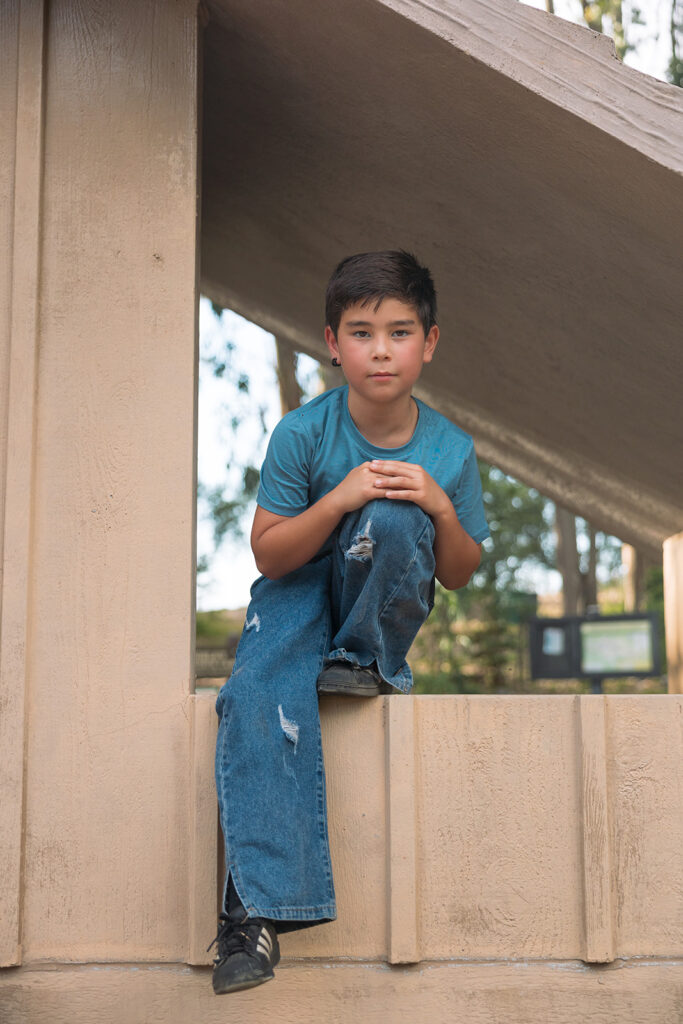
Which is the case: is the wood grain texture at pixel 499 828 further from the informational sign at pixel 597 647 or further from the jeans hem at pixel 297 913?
the informational sign at pixel 597 647

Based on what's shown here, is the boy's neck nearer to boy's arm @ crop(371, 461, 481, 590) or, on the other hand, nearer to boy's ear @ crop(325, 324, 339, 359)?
boy's ear @ crop(325, 324, 339, 359)

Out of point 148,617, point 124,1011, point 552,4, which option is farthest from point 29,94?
point 552,4

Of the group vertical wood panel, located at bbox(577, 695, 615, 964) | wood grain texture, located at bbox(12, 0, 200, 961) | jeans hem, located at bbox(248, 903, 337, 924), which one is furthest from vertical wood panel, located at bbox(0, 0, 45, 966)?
vertical wood panel, located at bbox(577, 695, 615, 964)

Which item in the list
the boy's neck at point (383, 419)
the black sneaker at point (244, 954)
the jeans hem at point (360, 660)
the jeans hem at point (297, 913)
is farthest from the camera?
the boy's neck at point (383, 419)

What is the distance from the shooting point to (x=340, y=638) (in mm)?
2688

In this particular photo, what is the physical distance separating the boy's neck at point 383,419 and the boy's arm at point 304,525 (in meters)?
0.20

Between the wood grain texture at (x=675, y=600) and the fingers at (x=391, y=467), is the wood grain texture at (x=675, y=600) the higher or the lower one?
the lower one

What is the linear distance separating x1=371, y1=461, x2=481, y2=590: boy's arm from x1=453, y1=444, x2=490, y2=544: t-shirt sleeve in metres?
0.08

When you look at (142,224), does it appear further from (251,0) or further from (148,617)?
(148,617)

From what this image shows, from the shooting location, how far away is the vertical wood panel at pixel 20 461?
2.68 meters

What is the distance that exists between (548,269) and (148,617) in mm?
1762

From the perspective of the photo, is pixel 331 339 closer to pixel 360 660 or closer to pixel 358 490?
pixel 358 490

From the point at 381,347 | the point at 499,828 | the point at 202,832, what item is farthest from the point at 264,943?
the point at 381,347

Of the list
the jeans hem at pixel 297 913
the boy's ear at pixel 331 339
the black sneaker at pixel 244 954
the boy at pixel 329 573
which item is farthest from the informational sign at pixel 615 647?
the black sneaker at pixel 244 954
